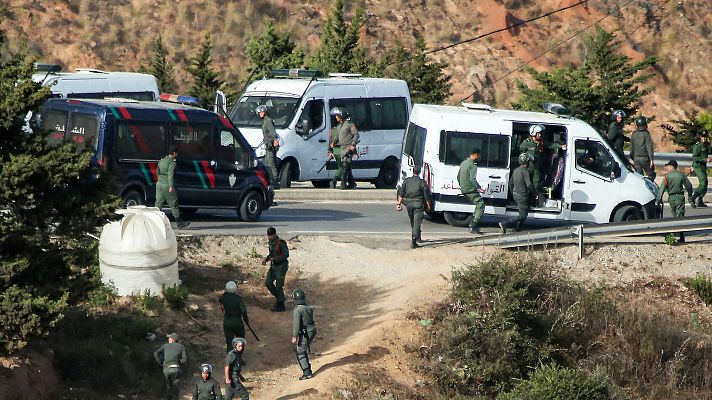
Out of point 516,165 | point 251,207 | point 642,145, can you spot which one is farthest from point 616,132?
point 251,207

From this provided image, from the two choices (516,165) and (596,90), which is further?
(596,90)

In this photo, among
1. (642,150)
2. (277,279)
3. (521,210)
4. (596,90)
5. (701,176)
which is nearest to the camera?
(277,279)

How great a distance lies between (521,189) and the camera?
21875 mm

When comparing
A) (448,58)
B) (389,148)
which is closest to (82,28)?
(448,58)

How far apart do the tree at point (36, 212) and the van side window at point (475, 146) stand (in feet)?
27.4

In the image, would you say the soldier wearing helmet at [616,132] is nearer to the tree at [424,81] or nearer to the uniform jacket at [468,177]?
the uniform jacket at [468,177]

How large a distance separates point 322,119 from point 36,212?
12979mm

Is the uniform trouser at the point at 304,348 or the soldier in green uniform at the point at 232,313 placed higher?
the soldier in green uniform at the point at 232,313

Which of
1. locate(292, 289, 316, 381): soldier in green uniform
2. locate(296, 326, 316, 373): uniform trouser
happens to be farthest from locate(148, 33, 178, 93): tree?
locate(296, 326, 316, 373): uniform trouser

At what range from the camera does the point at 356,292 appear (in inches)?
791

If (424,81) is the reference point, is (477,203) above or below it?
below

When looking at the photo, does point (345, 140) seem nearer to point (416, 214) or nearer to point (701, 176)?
point (416, 214)

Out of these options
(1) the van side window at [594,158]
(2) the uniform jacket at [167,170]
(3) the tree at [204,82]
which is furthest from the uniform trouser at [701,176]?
(3) the tree at [204,82]

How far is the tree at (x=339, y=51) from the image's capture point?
36781 millimetres
